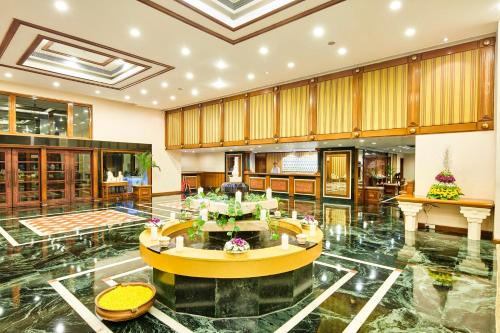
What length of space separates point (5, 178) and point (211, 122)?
7.71 meters

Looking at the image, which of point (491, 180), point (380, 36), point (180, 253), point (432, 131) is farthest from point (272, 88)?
point (180, 253)

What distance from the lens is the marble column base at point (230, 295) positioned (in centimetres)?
277

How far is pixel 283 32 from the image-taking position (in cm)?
563

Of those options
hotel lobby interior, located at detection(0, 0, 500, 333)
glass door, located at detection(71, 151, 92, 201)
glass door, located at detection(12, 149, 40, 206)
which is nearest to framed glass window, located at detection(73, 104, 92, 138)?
hotel lobby interior, located at detection(0, 0, 500, 333)

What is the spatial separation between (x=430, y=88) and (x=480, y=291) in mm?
4830

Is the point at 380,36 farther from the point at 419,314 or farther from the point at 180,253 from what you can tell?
the point at 180,253

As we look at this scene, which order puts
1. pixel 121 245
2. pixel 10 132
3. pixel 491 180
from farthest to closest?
pixel 10 132 → pixel 491 180 → pixel 121 245

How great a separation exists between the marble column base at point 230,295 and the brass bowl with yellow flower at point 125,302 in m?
0.27

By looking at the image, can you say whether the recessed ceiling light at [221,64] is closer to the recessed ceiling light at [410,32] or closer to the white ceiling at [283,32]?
the white ceiling at [283,32]

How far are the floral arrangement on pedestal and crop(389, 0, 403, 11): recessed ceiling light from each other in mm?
3593

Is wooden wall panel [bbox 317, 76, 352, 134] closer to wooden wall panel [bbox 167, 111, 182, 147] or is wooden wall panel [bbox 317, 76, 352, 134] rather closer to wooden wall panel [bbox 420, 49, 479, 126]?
wooden wall panel [bbox 420, 49, 479, 126]

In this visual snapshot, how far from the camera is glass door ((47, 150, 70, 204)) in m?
10.5

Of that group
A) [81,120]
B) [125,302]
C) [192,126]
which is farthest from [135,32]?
[81,120]

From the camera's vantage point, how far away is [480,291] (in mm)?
3295
